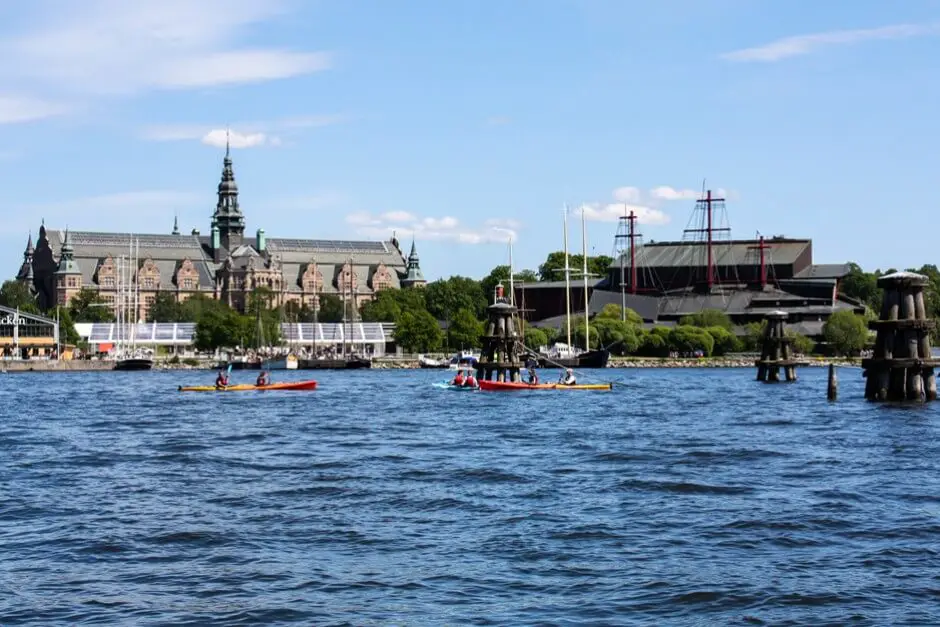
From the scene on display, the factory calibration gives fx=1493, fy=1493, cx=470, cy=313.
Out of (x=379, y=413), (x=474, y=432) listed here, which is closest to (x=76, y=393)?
(x=379, y=413)

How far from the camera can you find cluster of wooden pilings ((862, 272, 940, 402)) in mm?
61125

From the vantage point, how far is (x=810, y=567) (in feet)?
81.5

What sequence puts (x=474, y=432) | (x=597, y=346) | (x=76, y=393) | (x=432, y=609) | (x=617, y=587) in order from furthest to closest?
1. (x=597, y=346)
2. (x=76, y=393)
3. (x=474, y=432)
4. (x=617, y=587)
5. (x=432, y=609)

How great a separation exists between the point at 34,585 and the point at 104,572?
1.40 m

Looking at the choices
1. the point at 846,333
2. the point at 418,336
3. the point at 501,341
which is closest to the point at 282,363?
the point at 418,336

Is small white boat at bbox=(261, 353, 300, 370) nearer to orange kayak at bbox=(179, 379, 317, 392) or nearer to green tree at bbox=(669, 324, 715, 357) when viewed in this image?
green tree at bbox=(669, 324, 715, 357)

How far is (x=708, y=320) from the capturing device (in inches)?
7446

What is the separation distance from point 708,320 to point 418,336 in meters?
37.2

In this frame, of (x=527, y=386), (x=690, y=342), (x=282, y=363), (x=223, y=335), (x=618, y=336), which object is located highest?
(x=223, y=335)

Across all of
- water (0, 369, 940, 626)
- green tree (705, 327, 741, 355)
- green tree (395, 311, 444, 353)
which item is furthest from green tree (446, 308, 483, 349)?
water (0, 369, 940, 626)

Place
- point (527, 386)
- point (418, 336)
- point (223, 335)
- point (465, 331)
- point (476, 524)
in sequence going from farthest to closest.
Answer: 1. point (223, 335)
2. point (465, 331)
3. point (418, 336)
4. point (527, 386)
5. point (476, 524)

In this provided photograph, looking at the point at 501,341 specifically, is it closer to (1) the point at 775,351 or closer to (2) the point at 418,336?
(1) the point at 775,351

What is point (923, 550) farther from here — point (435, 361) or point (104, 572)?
point (435, 361)

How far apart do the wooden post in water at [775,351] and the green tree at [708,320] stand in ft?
261
